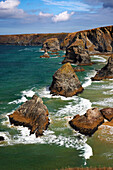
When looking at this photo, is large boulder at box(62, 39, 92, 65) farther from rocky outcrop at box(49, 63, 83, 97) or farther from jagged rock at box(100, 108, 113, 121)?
jagged rock at box(100, 108, 113, 121)

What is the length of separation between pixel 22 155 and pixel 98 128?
9000mm

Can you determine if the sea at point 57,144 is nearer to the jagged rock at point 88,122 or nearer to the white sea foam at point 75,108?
the white sea foam at point 75,108

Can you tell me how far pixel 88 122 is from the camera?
21.0 m

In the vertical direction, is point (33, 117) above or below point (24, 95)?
below

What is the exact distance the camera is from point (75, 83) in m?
35.3

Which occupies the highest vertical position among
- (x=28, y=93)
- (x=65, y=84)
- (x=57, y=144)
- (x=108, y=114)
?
(x=65, y=84)

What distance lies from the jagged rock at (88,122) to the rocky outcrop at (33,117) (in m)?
3.44

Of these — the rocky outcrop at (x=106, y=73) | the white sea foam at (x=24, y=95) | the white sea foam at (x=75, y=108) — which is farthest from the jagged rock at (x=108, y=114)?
the rocky outcrop at (x=106, y=73)

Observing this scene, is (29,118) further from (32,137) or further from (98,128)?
(98,128)

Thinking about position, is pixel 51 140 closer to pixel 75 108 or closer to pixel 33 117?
pixel 33 117

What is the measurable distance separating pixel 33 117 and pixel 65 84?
12.8 meters

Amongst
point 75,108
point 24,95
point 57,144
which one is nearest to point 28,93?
point 24,95

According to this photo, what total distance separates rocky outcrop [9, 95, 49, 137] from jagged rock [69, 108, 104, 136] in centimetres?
344

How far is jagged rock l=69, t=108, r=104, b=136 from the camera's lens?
2023 cm
